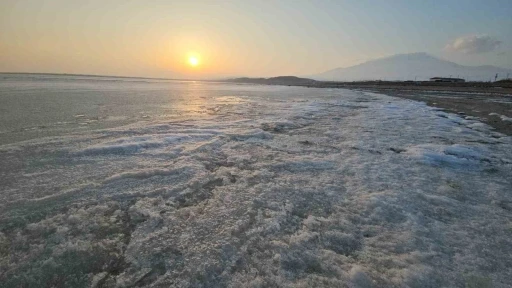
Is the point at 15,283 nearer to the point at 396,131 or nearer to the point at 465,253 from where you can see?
the point at 465,253

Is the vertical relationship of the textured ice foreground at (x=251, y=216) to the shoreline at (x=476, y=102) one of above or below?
below

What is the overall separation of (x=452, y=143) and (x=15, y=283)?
8522 mm

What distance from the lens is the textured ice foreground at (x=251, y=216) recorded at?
222cm

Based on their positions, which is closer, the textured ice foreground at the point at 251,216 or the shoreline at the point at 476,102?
the textured ice foreground at the point at 251,216

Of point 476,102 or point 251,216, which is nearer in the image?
point 251,216

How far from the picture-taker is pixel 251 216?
3135 mm

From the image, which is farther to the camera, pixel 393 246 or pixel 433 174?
pixel 433 174

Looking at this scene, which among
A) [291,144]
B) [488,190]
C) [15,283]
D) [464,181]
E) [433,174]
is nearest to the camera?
[15,283]

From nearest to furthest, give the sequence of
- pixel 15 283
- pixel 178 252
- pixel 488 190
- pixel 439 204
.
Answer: pixel 15 283 → pixel 178 252 → pixel 439 204 → pixel 488 190

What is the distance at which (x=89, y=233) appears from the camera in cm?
270

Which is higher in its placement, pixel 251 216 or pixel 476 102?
pixel 476 102

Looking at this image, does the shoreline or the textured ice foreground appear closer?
the textured ice foreground

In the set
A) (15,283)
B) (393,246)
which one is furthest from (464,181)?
(15,283)

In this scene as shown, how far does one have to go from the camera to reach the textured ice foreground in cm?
222
